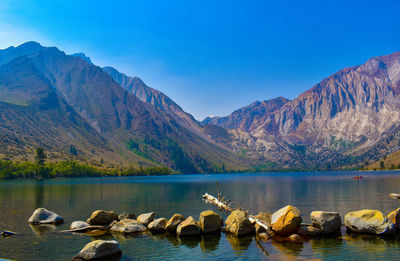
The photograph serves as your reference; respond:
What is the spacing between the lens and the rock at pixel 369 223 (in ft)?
127

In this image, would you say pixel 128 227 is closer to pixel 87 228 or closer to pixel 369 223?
pixel 87 228

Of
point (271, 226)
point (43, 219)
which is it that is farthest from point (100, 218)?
point (271, 226)

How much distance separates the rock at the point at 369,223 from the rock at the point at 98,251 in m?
30.6

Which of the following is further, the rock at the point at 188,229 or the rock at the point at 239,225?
the rock at the point at 188,229

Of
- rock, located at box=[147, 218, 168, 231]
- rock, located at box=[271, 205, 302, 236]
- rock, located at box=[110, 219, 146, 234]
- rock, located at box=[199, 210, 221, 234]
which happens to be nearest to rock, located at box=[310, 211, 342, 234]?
rock, located at box=[271, 205, 302, 236]

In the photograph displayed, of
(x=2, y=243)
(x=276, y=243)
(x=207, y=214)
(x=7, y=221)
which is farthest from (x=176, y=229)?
(x=7, y=221)

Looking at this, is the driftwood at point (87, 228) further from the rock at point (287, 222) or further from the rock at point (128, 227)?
the rock at point (287, 222)

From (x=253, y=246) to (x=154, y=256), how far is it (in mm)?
11403

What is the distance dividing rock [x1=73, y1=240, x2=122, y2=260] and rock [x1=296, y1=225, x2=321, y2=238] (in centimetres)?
2304

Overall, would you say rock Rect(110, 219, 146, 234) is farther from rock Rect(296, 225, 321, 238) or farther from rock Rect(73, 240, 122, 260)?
rock Rect(296, 225, 321, 238)

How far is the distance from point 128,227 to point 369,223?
3260 cm

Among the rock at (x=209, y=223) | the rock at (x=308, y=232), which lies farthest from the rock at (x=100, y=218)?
the rock at (x=308, y=232)

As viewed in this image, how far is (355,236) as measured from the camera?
38.8 meters

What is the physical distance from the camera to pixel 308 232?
3956cm
